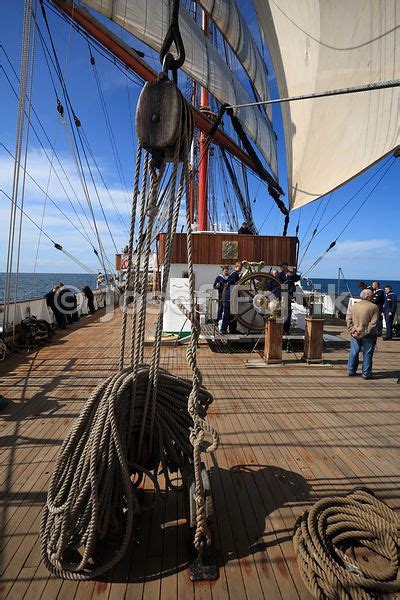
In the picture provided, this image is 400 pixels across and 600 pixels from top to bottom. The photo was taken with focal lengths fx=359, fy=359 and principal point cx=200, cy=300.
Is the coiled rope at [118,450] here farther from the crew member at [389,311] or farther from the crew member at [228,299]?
the crew member at [389,311]

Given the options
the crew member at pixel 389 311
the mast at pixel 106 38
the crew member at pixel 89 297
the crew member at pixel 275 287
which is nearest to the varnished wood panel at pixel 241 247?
the crew member at pixel 275 287

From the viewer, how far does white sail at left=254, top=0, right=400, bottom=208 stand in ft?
31.6

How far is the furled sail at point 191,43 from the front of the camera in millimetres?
12703

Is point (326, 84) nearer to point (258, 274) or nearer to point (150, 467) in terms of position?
point (258, 274)

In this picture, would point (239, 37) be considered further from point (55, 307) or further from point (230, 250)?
point (55, 307)

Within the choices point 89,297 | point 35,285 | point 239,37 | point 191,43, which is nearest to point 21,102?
point 89,297

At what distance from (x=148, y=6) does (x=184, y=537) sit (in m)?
17.0

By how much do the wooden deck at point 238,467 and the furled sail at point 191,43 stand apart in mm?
11401

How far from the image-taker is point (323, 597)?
6.00 feet

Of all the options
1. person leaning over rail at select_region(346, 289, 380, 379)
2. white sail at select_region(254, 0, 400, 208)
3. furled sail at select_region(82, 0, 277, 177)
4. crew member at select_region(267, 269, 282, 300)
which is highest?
furled sail at select_region(82, 0, 277, 177)

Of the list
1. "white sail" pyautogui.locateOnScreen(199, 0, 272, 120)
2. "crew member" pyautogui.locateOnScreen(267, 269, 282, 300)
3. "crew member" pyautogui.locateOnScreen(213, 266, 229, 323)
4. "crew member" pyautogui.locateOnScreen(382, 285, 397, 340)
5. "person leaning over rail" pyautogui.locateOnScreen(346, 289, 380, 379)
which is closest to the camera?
"person leaning over rail" pyautogui.locateOnScreen(346, 289, 380, 379)

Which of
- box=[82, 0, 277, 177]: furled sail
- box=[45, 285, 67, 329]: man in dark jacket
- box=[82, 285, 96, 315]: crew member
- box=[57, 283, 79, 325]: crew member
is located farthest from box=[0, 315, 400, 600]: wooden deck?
box=[82, 0, 277, 177]: furled sail

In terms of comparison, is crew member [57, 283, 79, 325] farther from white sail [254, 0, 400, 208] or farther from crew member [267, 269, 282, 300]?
white sail [254, 0, 400, 208]

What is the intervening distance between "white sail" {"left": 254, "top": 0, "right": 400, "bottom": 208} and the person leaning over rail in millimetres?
6285
